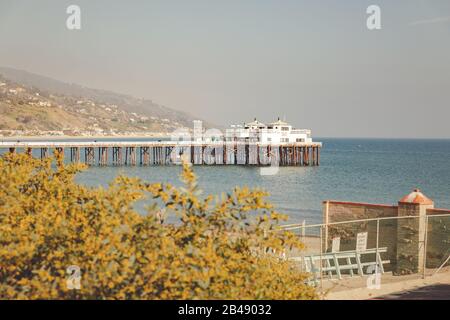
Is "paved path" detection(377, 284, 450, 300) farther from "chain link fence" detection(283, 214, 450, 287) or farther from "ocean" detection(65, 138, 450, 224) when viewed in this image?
"ocean" detection(65, 138, 450, 224)

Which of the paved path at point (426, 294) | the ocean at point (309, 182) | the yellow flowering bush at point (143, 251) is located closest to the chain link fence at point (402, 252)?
the paved path at point (426, 294)

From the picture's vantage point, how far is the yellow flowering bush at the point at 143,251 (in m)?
7.15

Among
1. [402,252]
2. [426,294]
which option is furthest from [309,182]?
[426,294]

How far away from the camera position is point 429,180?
80.9 m

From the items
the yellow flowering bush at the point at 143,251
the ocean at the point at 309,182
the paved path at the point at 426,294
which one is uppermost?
the yellow flowering bush at the point at 143,251

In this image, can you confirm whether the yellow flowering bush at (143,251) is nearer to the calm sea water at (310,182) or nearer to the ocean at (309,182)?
the ocean at (309,182)

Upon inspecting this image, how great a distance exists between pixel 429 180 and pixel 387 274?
220 ft

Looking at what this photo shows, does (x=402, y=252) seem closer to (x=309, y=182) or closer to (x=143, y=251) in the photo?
(x=143, y=251)

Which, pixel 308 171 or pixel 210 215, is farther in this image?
pixel 308 171

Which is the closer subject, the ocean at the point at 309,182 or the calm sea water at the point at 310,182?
the ocean at the point at 309,182

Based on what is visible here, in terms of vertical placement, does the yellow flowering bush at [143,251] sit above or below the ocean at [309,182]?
above
